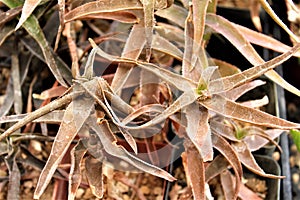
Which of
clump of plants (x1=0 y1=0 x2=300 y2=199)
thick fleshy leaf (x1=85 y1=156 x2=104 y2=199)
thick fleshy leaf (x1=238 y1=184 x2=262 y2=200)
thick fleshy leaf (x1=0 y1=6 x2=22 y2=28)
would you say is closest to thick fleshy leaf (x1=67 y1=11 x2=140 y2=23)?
clump of plants (x1=0 y1=0 x2=300 y2=199)

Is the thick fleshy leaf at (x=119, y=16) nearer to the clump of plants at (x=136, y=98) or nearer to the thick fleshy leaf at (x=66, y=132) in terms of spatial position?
the clump of plants at (x=136, y=98)

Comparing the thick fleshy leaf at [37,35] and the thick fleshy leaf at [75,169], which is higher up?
the thick fleshy leaf at [37,35]

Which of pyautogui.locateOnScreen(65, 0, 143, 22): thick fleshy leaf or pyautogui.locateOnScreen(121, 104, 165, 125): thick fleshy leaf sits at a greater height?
pyautogui.locateOnScreen(65, 0, 143, 22): thick fleshy leaf

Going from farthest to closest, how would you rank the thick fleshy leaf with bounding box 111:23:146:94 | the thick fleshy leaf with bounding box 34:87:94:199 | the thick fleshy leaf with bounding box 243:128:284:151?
the thick fleshy leaf with bounding box 243:128:284:151 → the thick fleshy leaf with bounding box 111:23:146:94 → the thick fleshy leaf with bounding box 34:87:94:199

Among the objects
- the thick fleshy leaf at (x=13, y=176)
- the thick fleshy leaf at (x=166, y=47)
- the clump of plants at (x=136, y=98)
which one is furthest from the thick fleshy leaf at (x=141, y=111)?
the thick fleshy leaf at (x=13, y=176)

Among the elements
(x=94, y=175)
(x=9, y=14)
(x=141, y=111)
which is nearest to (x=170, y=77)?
(x=141, y=111)

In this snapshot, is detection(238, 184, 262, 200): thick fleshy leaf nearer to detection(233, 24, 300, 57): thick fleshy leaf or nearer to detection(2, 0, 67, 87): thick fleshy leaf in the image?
detection(233, 24, 300, 57): thick fleshy leaf

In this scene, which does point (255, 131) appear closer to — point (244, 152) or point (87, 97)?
point (244, 152)

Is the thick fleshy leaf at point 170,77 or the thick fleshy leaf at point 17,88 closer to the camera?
the thick fleshy leaf at point 170,77
